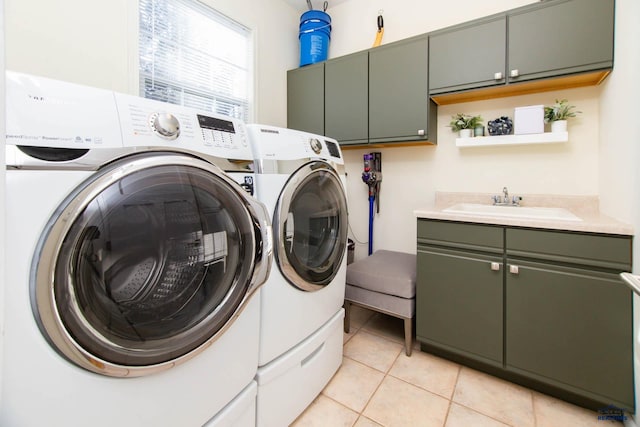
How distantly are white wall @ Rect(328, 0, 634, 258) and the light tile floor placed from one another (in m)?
1.02

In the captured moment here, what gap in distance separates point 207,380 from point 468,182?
2.09 m

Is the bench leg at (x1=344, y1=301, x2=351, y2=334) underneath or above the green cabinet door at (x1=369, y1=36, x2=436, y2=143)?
underneath

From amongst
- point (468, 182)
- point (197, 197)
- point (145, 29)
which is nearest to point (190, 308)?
point (197, 197)

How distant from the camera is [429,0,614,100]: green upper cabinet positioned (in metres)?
1.49

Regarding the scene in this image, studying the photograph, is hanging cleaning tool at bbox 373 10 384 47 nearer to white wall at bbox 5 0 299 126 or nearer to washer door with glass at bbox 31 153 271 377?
white wall at bbox 5 0 299 126

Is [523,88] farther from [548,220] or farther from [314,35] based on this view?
[314,35]

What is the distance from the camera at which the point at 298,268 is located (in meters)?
1.21

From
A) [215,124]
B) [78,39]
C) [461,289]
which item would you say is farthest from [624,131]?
[78,39]

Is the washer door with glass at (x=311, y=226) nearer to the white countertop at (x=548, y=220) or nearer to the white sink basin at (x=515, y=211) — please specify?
the white countertop at (x=548, y=220)

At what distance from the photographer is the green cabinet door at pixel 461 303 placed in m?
1.53

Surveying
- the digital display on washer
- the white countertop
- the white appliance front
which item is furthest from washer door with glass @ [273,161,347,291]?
the white countertop

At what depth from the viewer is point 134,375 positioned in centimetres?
68

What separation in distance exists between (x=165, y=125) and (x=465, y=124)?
77.4 inches

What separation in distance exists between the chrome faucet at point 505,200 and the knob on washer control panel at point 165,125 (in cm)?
203
